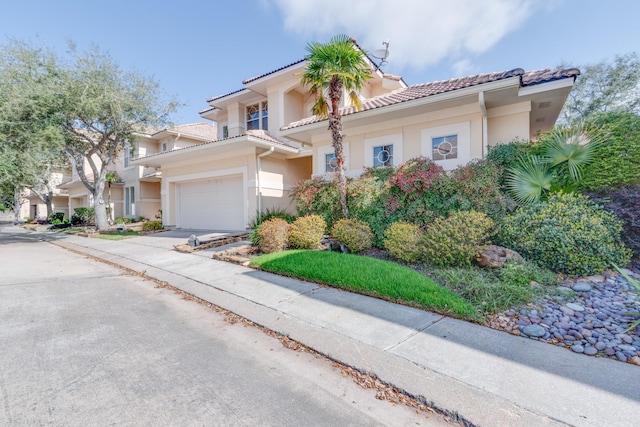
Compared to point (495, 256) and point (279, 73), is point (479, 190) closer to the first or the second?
point (495, 256)

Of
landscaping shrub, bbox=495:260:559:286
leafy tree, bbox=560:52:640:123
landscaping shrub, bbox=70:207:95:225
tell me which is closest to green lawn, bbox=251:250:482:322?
landscaping shrub, bbox=495:260:559:286

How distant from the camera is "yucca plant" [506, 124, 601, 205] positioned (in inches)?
262

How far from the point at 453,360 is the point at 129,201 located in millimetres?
25403

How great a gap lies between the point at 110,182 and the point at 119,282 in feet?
62.1

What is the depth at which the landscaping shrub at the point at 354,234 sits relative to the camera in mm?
7996

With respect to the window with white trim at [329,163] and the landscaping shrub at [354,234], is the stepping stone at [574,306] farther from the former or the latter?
the window with white trim at [329,163]

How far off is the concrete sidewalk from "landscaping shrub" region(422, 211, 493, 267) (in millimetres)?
2084

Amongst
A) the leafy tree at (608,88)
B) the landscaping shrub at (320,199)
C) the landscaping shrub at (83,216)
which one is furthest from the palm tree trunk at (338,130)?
the landscaping shrub at (83,216)

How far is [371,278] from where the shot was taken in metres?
5.42

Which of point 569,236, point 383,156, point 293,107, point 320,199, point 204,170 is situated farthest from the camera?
point 293,107

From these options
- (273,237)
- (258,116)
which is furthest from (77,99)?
(273,237)

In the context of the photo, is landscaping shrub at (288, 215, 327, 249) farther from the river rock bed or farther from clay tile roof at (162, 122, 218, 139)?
clay tile roof at (162, 122, 218, 139)

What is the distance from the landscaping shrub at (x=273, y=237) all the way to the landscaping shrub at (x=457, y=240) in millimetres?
3884

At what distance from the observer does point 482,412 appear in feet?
7.85
